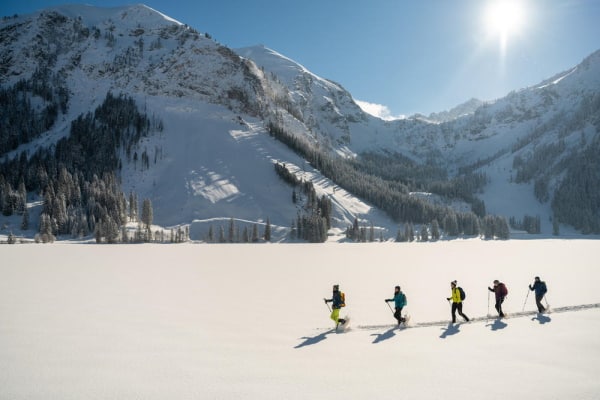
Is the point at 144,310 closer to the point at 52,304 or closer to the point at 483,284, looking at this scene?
the point at 52,304

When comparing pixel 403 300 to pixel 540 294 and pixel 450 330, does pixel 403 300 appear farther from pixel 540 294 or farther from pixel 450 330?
pixel 540 294

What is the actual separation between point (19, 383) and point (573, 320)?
27.8m

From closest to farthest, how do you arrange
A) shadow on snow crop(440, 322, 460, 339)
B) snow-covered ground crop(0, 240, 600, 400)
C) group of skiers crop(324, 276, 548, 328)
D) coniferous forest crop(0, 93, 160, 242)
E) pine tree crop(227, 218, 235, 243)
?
1. snow-covered ground crop(0, 240, 600, 400)
2. shadow on snow crop(440, 322, 460, 339)
3. group of skiers crop(324, 276, 548, 328)
4. coniferous forest crop(0, 93, 160, 242)
5. pine tree crop(227, 218, 235, 243)

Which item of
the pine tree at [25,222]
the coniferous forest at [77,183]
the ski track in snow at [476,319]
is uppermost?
the coniferous forest at [77,183]

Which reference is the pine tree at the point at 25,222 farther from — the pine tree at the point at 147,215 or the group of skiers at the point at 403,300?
the group of skiers at the point at 403,300

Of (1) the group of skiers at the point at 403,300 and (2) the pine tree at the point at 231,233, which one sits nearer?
(1) the group of skiers at the point at 403,300

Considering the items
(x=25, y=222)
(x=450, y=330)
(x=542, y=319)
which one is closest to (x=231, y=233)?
(x=25, y=222)

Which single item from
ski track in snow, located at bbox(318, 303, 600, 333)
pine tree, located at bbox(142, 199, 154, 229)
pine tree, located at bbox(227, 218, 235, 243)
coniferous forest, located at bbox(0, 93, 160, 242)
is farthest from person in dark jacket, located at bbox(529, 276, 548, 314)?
pine tree, located at bbox(142, 199, 154, 229)

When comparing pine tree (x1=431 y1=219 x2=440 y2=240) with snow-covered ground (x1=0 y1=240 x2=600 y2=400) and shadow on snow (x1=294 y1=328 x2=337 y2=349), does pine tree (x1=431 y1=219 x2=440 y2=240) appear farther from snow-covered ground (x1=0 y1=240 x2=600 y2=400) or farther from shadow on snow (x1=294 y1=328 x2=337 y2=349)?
shadow on snow (x1=294 y1=328 x2=337 y2=349)

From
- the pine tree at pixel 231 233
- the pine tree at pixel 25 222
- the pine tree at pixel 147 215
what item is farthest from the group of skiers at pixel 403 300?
the pine tree at pixel 25 222

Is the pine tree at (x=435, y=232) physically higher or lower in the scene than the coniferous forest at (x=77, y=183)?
lower

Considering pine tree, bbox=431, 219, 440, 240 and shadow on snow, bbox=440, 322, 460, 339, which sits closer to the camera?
shadow on snow, bbox=440, 322, 460, 339

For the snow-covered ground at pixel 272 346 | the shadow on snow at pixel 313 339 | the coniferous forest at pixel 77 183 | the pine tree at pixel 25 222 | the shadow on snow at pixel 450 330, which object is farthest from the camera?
the coniferous forest at pixel 77 183

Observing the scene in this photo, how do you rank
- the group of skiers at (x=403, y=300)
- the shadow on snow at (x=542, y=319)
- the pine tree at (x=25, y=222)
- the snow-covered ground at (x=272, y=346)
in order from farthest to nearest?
1. the pine tree at (x=25, y=222)
2. the shadow on snow at (x=542, y=319)
3. the group of skiers at (x=403, y=300)
4. the snow-covered ground at (x=272, y=346)
